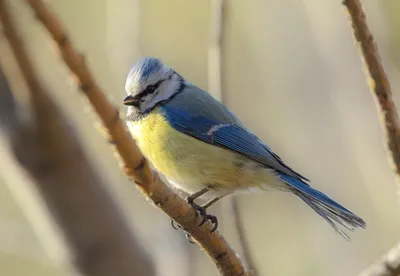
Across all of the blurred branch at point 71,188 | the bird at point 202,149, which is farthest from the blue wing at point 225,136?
the blurred branch at point 71,188

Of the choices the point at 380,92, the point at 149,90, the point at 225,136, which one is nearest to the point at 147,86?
the point at 149,90

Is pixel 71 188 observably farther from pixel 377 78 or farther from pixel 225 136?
pixel 377 78

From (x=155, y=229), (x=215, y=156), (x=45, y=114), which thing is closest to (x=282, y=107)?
(x=155, y=229)

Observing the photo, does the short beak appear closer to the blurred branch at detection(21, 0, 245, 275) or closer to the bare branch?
the blurred branch at detection(21, 0, 245, 275)

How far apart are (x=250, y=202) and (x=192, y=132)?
0.90m

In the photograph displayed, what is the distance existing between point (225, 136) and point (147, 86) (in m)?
0.25

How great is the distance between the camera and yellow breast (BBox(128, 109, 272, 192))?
144cm

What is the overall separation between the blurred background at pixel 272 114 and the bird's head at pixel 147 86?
0.14ft

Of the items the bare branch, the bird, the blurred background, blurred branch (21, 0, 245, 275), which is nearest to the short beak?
the bird

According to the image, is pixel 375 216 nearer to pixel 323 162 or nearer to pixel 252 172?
pixel 323 162

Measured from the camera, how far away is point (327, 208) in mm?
1341

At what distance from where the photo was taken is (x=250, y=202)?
2.35m

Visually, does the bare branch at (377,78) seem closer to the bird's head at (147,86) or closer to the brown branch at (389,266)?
the brown branch at (389,266)

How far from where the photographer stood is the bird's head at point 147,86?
5.20 feet
